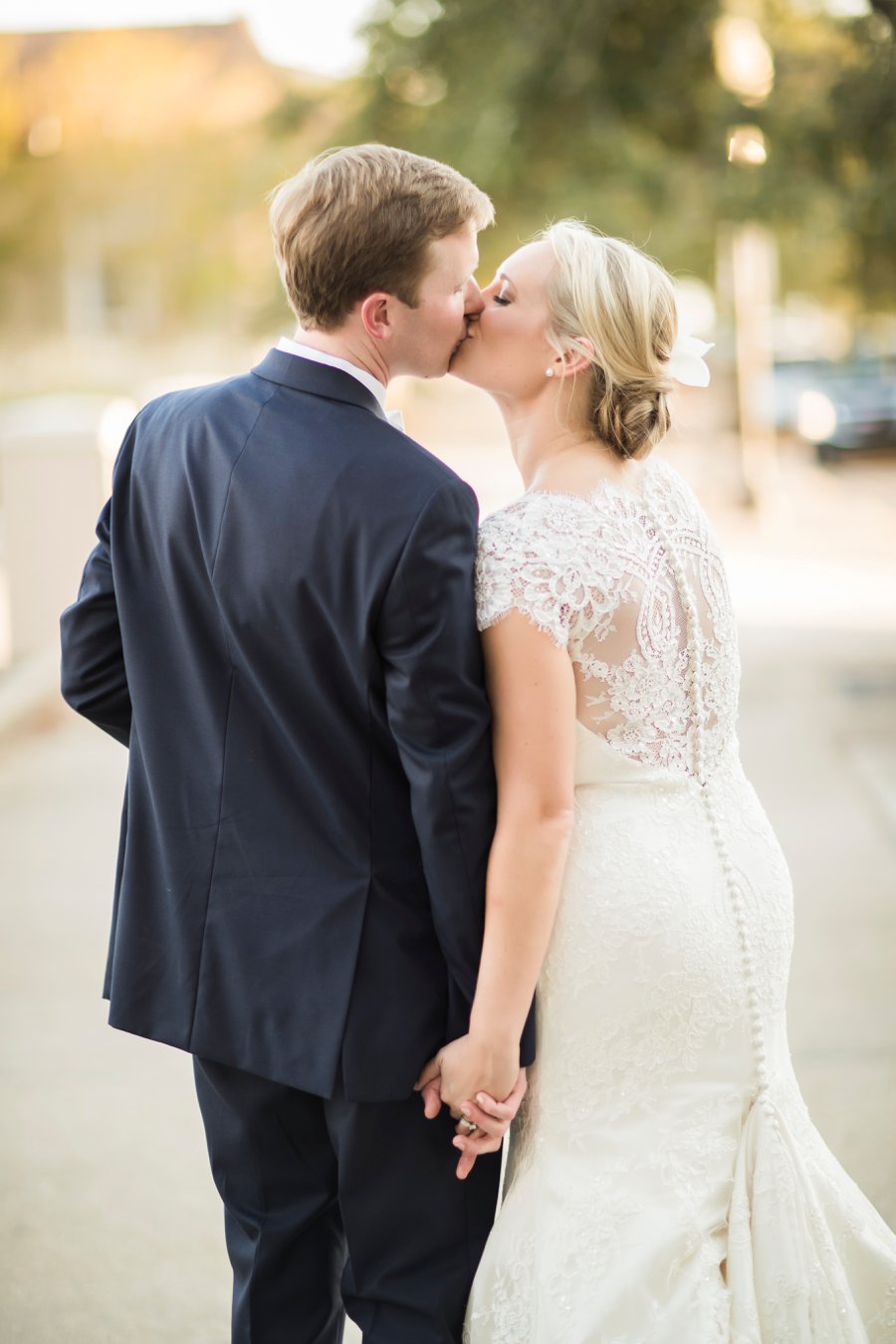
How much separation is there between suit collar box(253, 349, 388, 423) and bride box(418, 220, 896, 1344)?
11.4 inches

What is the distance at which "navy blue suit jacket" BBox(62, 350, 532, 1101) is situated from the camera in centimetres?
196

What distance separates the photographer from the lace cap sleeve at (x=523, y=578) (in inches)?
80.5

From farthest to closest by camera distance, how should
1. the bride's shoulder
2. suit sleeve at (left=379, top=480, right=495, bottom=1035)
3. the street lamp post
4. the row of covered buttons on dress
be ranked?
the street lamp post, the row of covered buttons on dress, the bride's shoulder, suit sleeve at (left=379, top=480, right=495, bottom=1035)

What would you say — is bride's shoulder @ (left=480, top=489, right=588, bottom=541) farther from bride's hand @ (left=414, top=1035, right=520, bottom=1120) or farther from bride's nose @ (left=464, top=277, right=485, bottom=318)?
bride's hand @ (left=414, top=1035, right=520, bottom=1120)

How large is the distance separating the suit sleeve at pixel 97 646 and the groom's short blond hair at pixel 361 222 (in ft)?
1.84

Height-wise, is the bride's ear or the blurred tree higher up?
the blurred tree

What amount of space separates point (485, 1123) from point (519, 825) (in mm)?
490

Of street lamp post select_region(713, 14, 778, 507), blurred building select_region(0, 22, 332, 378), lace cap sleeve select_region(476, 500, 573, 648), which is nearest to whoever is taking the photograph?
lace cap sleeve select_region(476, 500, 573, 648)

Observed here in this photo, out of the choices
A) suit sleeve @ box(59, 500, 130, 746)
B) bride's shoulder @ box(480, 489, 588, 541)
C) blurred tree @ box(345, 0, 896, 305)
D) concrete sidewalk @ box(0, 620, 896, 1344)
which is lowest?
concrete sidewalk @ box(0, 620, 896, 1344)

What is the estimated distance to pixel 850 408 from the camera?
24516 millimetres

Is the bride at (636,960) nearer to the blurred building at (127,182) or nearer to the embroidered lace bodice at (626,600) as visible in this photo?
the embroidered lace bodice at (626,600)

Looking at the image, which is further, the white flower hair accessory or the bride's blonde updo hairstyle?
the white flower hair accessory

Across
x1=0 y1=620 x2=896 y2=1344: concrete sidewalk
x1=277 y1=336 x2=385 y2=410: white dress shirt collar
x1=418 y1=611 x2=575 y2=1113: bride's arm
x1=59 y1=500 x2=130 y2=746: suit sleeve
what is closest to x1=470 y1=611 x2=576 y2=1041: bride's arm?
x1=418 y1=611 x2=575 y2=1113: bride's arm

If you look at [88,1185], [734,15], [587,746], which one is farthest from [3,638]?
[587,746]
